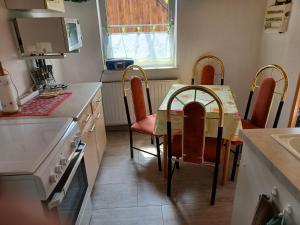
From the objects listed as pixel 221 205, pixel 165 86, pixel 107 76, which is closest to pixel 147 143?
pixel 165 86

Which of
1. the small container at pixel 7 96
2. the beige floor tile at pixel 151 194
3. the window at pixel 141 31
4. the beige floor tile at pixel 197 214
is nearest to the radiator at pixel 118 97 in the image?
the window at pixel 141 31

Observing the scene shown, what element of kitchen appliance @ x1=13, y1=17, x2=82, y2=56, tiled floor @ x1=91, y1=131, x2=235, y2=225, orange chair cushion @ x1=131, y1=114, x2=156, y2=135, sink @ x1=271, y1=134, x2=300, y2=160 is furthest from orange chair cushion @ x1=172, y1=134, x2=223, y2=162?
kitchen appliance @ x1=13, y1=17, x2=82, y2=56

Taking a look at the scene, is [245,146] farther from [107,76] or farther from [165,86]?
[107,76]

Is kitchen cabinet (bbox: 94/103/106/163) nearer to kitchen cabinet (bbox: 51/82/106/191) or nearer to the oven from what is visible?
kitchen cabinet (bbox: 51/82/106/191)

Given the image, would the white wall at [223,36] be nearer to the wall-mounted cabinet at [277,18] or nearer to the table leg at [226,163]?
the wall-mounted cabinet at [277,18]

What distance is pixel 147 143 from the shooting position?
2895 mm

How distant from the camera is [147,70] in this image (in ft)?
9.70

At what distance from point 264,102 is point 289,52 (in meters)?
0.67

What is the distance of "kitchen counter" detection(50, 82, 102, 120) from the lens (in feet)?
5.31

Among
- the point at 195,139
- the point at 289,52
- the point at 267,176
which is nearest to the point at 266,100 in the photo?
the point at 289,52

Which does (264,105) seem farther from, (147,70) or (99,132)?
(99,132)

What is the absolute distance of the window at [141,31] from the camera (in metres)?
2.78

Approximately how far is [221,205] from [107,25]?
7.80 feet

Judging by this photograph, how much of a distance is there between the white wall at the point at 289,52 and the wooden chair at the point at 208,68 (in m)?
0.58
